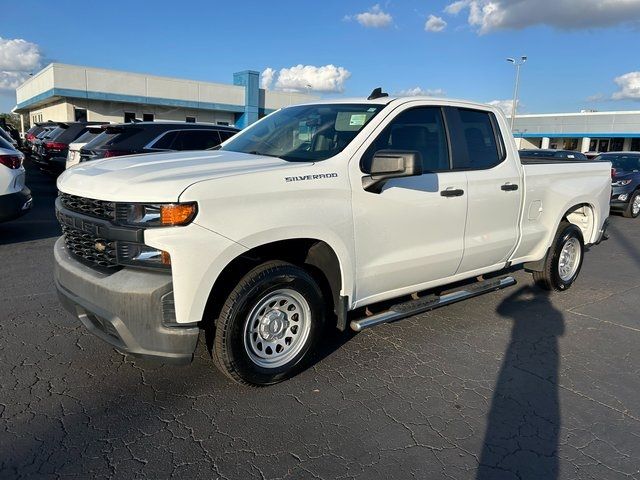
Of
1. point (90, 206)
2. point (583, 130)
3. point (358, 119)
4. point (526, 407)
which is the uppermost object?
point (583, 130)

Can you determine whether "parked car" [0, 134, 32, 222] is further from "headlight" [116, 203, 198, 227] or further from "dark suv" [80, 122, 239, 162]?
"headlight" [116, 203, 198, 227]

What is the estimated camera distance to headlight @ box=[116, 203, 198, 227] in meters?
2.85

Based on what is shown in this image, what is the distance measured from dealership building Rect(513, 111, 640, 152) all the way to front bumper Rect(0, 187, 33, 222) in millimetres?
52030

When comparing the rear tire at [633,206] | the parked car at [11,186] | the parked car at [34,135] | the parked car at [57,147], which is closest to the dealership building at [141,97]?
the parked car at [34,135]

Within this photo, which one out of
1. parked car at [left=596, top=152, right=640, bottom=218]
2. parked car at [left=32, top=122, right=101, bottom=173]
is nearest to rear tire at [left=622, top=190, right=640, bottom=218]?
parked car at [left=596, top=152, right=640, bottom=218]

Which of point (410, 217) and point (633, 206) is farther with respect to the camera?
point (633, 206)

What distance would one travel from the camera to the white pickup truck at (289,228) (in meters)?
2.94

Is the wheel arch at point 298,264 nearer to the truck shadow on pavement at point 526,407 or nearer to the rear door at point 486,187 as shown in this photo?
the truck shadow on pavement at point 526,407

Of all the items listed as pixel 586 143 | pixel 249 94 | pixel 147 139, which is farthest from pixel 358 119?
pixel 586 143

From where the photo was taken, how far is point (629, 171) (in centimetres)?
1399

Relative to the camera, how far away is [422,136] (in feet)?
14.1

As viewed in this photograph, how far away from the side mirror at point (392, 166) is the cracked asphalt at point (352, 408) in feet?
4.82

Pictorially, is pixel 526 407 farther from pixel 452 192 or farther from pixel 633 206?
pixel 633 206

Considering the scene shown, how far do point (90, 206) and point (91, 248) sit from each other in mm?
277
